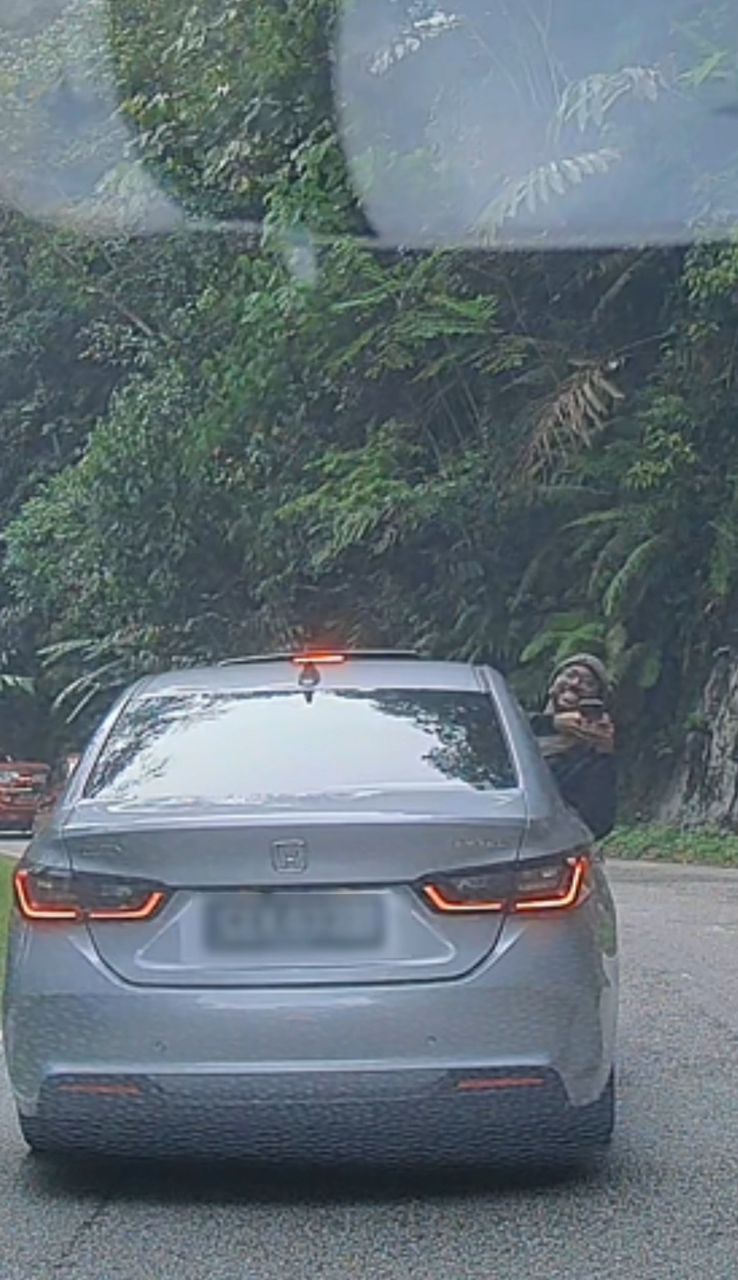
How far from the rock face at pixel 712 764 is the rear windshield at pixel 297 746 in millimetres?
16795

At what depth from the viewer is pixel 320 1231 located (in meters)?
5.92

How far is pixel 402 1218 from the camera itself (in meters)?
6.04

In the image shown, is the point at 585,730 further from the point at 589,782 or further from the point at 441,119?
the point at 441,119

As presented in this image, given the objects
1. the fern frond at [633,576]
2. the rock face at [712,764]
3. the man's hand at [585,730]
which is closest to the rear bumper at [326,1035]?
the man's hand at [585,730]

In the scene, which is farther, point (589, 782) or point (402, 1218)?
point (589, 782)

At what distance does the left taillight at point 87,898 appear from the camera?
19.5 ft

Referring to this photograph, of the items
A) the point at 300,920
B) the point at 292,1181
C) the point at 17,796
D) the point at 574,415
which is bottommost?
the point at 17,796

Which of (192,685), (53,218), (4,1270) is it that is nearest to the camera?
(4,1270)

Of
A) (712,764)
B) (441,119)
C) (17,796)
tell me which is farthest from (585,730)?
(17,796)

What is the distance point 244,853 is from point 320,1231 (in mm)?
999

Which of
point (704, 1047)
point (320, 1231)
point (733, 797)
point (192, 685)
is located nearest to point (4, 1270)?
point (320, 1231)

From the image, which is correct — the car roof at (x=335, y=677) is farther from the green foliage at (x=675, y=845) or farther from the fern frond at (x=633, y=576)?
the fern frond at (x=633, y=576)

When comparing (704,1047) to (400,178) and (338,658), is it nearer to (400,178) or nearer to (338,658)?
(338,658)

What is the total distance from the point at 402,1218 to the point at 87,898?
119 cm
